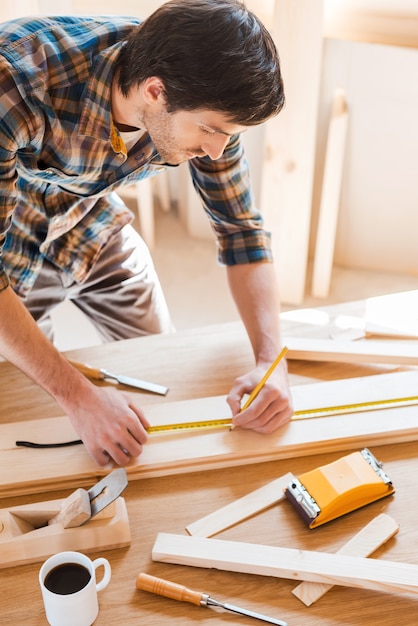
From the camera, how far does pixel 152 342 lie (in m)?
1.94

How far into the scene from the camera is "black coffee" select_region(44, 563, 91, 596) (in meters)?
1.21

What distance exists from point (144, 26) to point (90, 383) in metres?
0.83

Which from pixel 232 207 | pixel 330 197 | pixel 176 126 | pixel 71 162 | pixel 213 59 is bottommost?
pixel 330 197

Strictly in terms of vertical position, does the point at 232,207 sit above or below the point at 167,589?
above

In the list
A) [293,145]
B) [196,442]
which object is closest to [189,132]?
[196,442]

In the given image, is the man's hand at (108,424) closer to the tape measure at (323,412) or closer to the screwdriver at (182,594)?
the tape measure at (323,412)

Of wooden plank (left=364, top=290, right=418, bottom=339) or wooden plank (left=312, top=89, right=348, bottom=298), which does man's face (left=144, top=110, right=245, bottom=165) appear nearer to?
wooden plank (left=364, top=290, right=418, bottom=339)

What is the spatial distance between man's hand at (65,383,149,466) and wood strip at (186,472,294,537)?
0.74 ft

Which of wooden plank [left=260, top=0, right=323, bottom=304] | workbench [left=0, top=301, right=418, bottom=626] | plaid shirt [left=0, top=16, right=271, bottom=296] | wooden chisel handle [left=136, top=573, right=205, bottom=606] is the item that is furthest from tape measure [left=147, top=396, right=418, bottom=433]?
wooden plank [left=260, top=0, right=323, bottom=304]

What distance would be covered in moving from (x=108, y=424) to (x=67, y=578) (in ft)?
1.37

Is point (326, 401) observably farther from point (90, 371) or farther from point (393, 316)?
point (90, 371)

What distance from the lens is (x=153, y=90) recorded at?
5.16 feet

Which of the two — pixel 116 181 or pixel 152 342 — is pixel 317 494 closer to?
pixel 152 342

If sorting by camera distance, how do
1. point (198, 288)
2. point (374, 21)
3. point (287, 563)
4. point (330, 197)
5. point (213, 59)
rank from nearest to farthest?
point (287, 563) → point (213, 59) → point (374, 21) → point (330, 197) → point (198, 288)
